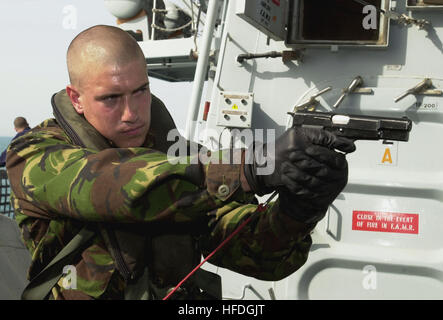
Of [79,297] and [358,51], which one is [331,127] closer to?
[79,297]

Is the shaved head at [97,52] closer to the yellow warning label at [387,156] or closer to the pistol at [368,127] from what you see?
the pistol at [368,127]

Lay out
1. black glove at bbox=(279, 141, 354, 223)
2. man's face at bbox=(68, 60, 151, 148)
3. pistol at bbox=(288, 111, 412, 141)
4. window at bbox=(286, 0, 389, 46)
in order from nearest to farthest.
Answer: black glove at bbox=(279, 141, 354, 223) < pistol at bbox=(288, 111, 412, 141) < man's face at bbox=(68, 60, 151, 148) < window at bbox=(286, 0, 389, 46)

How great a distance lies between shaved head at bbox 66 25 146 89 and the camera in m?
1.54

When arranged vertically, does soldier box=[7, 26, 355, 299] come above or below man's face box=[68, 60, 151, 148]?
below

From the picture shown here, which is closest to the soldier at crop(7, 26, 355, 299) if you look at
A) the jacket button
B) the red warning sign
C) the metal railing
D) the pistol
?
the jacket button

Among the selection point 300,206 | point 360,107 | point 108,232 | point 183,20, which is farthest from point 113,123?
point 183,20

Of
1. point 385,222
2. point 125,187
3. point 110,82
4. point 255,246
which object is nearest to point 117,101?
point 110,82

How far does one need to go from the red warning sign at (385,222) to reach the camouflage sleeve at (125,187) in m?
1.96

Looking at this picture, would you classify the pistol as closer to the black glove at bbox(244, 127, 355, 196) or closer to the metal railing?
the black glove at bbox(244, 127, 355, 196)

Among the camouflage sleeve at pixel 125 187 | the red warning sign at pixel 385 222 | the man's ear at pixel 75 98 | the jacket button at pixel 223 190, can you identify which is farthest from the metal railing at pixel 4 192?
the jacket button at pixel 223 190

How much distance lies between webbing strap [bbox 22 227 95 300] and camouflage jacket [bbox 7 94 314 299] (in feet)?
0.11

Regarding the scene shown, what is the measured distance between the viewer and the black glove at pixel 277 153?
1.21 m

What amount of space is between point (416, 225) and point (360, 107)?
76 centimetres

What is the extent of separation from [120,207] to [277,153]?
16.0 inches
